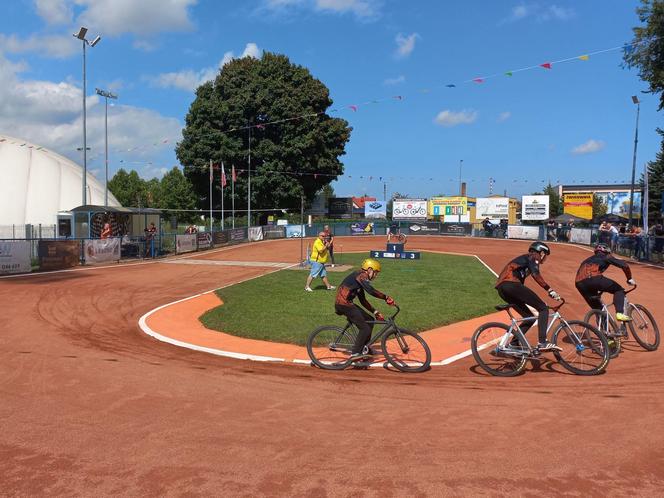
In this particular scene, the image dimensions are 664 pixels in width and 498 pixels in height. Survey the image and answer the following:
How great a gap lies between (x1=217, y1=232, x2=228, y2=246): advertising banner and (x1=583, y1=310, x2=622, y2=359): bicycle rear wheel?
33.0 meters

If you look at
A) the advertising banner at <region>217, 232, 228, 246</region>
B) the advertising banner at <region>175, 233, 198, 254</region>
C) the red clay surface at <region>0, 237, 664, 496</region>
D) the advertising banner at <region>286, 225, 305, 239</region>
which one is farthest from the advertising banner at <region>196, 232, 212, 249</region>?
the red clay surface at <region>0, 237, 664, 496</region>

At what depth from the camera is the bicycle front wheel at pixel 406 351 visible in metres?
7.63

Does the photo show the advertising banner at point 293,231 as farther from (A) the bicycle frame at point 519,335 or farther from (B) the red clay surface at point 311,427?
(A) the bicycle frame at point 519,335

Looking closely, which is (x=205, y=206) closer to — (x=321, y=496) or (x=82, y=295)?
(x=82, y=295)

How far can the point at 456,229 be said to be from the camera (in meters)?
59.6

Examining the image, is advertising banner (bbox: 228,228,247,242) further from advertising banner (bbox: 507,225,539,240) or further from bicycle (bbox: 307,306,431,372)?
bicycle (bbox: 307,306,431,372)

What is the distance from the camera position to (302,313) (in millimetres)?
11906

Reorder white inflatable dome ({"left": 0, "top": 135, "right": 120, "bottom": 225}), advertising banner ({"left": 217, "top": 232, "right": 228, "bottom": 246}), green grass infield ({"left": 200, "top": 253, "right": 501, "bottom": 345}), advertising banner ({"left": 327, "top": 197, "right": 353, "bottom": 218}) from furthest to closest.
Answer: advertising banner ({"left": 327, "top": 197, "right": 353, "bottom": 218}) → white inflatable dome ({"left": 0, "top": 135, "right": 120, "bottom": 225}) → advertising banner ({"left": 217, "top": 232, "right": 228, "bottom": 246}) → green grass infield ({"left": 200, "top": 253, "right": 501, "bottom": 345})

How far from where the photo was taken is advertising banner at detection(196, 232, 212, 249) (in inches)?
1419

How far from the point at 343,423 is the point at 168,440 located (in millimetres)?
1818

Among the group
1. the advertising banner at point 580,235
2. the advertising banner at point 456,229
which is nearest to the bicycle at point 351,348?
the advertising banner at point 580,235

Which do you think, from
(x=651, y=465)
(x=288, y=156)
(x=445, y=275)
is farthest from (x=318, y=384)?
(x=288, y=156)

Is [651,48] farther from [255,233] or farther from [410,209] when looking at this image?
[410,209]

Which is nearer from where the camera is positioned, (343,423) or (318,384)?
(343,423)
